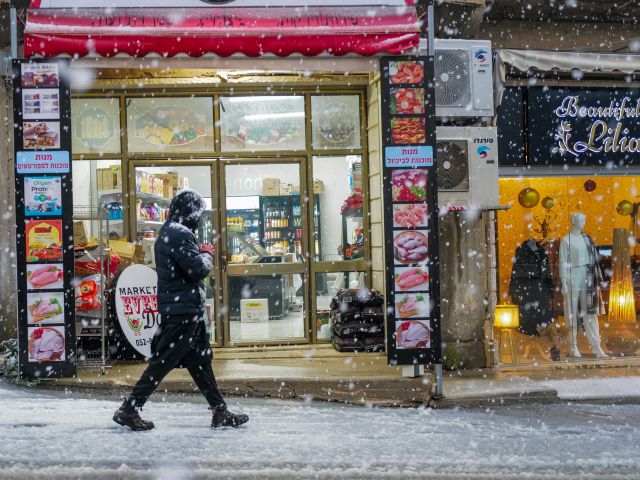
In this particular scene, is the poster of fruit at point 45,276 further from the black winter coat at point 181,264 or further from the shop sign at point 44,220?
the black winter coat at point 181,264

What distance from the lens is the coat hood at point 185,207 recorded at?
660cm

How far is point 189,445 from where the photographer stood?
20.1 feet

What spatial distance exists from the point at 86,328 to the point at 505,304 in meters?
5.38

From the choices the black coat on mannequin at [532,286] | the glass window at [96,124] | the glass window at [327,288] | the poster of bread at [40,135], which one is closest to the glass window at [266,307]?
the glass window at [327,288]

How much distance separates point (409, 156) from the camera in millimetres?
8219

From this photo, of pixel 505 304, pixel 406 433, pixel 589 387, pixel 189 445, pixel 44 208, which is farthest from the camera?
pixel 505 304

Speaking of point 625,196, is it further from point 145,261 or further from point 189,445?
point 189,445

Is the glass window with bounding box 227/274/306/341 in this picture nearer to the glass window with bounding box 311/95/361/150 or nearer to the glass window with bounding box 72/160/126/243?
the glass window with bounding box 72/160/126/243

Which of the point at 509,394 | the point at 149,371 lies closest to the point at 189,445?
the point at 149,371

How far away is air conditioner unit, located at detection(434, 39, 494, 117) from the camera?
900 cm

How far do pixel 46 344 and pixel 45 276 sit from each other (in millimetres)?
693

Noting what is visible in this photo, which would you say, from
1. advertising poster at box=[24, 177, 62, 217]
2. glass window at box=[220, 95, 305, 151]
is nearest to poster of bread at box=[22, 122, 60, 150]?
advertising poster at box=[24, 177, 62, 217]

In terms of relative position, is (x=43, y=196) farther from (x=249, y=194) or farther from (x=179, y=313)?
(x=249, y=194)

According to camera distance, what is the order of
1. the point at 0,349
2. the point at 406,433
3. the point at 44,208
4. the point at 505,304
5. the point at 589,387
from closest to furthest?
1. the point at 406,433
2. the point at 44,208
3. the point at 589,387
4. the point at 0,349
5. the point at 505,304
